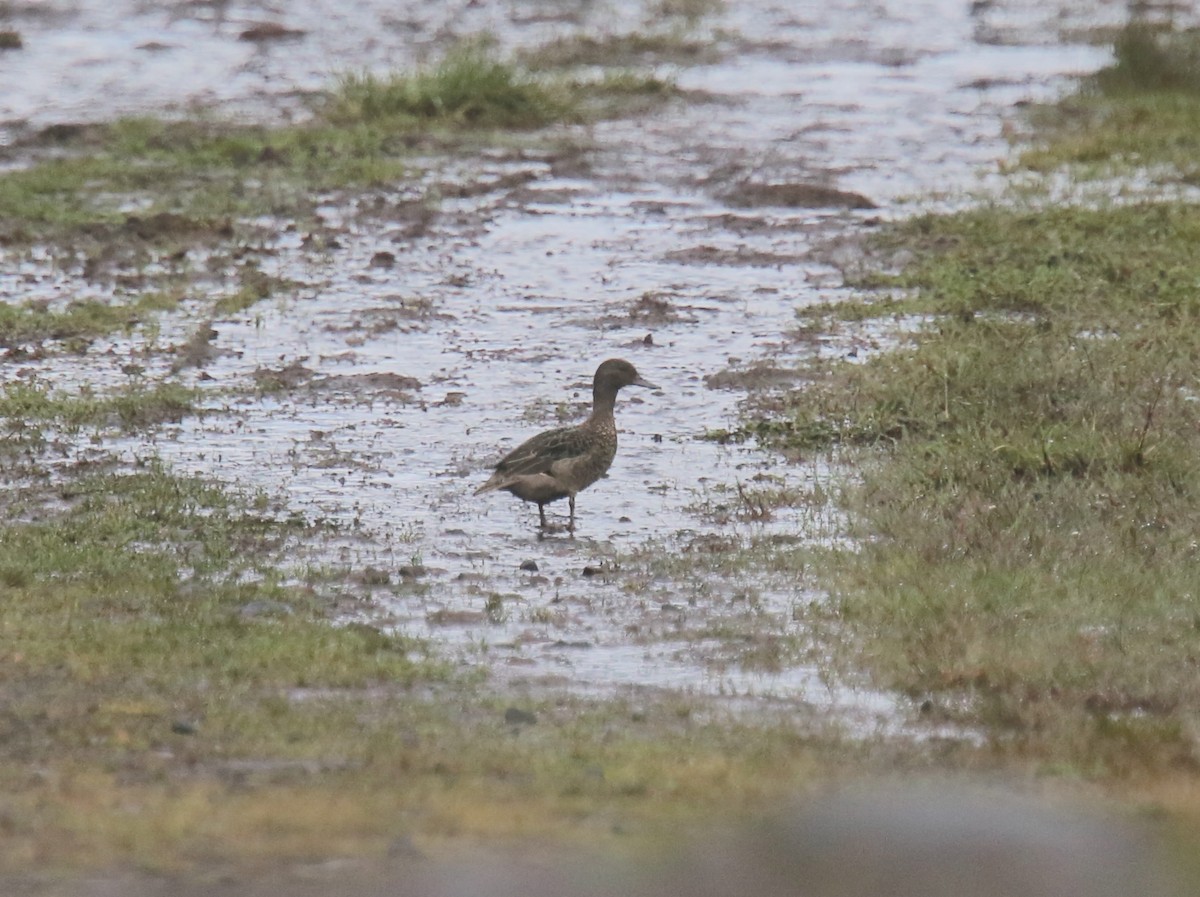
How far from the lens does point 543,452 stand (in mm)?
9742

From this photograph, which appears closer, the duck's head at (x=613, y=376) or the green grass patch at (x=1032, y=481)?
the green grass patch at (x=1032, y=481)

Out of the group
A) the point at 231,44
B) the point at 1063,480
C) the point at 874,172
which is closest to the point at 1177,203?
the point at 874,172

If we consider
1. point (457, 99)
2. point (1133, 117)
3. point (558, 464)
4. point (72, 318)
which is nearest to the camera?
point (558, 464)

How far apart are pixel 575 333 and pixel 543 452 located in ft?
12.2

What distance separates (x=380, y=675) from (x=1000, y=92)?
16.8 meters

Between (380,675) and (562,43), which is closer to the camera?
(380,675)

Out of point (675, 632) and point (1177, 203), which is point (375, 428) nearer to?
point (675, 632)

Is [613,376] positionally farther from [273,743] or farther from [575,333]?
[273,743]

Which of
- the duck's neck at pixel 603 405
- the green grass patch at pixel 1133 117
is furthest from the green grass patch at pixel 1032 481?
the green grass patch at pixel 1133 117

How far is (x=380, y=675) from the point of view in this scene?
7.49m

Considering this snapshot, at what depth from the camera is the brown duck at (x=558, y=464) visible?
9.63 metres

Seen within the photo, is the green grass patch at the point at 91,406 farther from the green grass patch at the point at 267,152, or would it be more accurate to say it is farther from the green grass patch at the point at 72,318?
the green grass patch at the point at 267,152

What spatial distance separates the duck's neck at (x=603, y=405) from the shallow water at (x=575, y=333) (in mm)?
356

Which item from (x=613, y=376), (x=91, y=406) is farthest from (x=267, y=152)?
(x=613, y=376)
